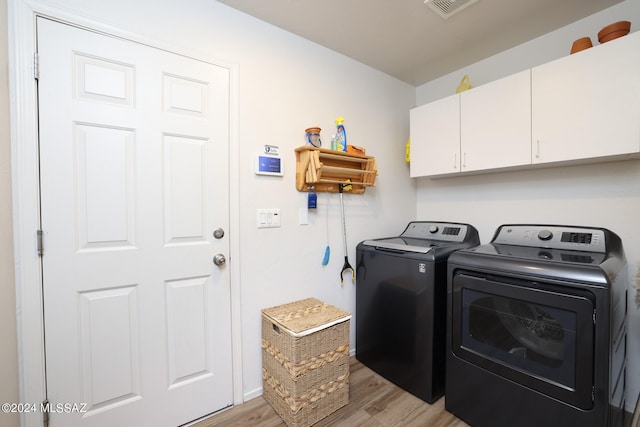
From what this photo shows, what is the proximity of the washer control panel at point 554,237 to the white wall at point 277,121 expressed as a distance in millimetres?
970

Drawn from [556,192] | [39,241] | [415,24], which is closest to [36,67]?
[39,241]

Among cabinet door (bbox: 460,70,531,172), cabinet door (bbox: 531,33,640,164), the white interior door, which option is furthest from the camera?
cabinet door (bbox: 460,70,531,172)

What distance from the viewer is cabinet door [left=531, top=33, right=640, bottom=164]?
1.34 m

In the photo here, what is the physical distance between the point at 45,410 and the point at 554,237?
2772mm

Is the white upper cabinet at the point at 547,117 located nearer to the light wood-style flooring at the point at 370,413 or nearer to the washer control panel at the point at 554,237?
the washer control panel at the point at 554,237

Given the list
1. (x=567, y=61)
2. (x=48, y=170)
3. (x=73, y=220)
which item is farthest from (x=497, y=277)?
(x=48, y=170)

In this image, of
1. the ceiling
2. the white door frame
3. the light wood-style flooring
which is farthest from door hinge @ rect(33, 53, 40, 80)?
the light wood-style flooring

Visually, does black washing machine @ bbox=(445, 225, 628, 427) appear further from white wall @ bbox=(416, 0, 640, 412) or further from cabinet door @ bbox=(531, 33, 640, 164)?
cabinet door @ bbox=(531, 33, 640, 164)

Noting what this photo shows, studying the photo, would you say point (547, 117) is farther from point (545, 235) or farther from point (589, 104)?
point (545, 235)

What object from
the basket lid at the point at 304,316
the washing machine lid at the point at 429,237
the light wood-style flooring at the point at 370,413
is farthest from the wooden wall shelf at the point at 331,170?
the light wood-style flooring at the point at 370,413

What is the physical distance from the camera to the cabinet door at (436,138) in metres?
2.05

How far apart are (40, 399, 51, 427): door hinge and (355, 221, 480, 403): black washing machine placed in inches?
71.7

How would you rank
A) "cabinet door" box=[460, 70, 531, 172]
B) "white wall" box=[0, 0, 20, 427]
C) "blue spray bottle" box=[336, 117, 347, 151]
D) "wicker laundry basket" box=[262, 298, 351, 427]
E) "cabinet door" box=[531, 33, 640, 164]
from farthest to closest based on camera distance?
"blue spray bottle" box=[336, 117, 347, 151], "cabinet door" box=[460, 70, 531, 172], "wicker laundry basket" box=[262, 298, 351, 427], "cabinet door" box=[531, 33, 640, 164], "white wall" box=[0, 0, 20, 427]

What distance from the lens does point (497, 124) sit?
182 cm
